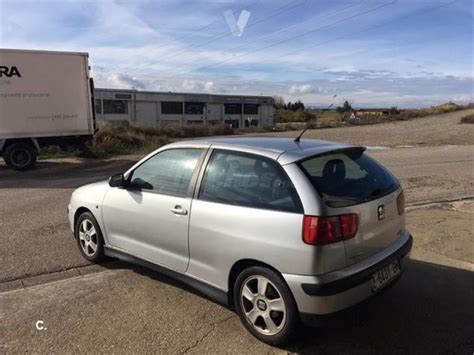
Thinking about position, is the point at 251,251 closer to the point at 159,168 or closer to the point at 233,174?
the point at 233,174

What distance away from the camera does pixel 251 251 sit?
343 cm

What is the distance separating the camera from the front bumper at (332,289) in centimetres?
317

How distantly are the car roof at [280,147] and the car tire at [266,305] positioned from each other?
0.89 metres

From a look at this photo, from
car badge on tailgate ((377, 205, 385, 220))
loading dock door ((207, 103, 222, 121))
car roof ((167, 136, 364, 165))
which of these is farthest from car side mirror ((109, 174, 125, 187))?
loading dock door ((207, 103, 222, 121))

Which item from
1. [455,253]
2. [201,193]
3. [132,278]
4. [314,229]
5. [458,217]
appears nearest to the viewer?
[314,229]

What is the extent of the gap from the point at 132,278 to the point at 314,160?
7.69 feet

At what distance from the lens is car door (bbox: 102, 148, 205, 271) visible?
4.05 meters

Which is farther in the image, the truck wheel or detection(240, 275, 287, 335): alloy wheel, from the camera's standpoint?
the truck wheel

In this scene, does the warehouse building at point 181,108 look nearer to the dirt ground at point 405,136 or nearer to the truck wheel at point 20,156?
the dirt ground at point 405,136

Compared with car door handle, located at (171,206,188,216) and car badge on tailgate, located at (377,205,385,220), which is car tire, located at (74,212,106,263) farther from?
car badge on tailgate, located at (377,205,385,220)

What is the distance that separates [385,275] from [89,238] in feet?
10.6

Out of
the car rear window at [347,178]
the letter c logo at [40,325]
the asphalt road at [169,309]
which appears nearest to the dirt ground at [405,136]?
the asphalt road at [169,309]

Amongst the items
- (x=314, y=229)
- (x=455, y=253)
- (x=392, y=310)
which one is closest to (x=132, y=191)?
(x=314, y=229)

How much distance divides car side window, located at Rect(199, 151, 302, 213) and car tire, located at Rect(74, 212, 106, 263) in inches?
68.8
